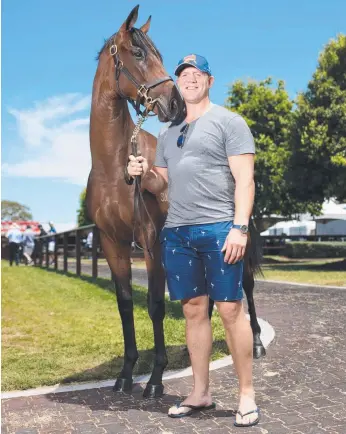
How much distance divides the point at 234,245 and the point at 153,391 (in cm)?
156

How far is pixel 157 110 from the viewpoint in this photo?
3.96 metres

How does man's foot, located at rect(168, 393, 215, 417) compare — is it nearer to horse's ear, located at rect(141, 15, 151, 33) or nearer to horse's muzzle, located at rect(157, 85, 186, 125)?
horse's muzzle, located at rect(157, 85, 186, 125)

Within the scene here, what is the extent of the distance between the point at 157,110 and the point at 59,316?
19.2 ft

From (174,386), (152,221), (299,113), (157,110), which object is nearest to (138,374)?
(174,386)

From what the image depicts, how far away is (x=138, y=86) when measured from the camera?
4109mm

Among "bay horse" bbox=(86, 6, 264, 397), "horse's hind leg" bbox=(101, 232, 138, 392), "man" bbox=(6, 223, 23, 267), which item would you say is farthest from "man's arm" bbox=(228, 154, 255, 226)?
"man" bbox=(6, 223, 23, 267)

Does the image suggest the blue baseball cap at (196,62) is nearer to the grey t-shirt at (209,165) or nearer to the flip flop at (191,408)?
the grey t-shirt at (209,165)

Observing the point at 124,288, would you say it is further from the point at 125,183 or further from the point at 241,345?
the point at 241,345

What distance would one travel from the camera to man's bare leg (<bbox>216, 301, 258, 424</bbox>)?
3490 mm

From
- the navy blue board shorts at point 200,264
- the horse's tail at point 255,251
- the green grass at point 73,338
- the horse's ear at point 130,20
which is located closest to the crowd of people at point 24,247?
the green grass at point 73,338

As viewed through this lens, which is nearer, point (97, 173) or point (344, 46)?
point (97, 173)

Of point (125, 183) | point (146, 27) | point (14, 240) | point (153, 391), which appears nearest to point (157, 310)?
point (153, 391)

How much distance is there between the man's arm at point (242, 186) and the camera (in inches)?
133

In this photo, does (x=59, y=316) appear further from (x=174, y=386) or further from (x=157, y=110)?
(x=157, y=110)
